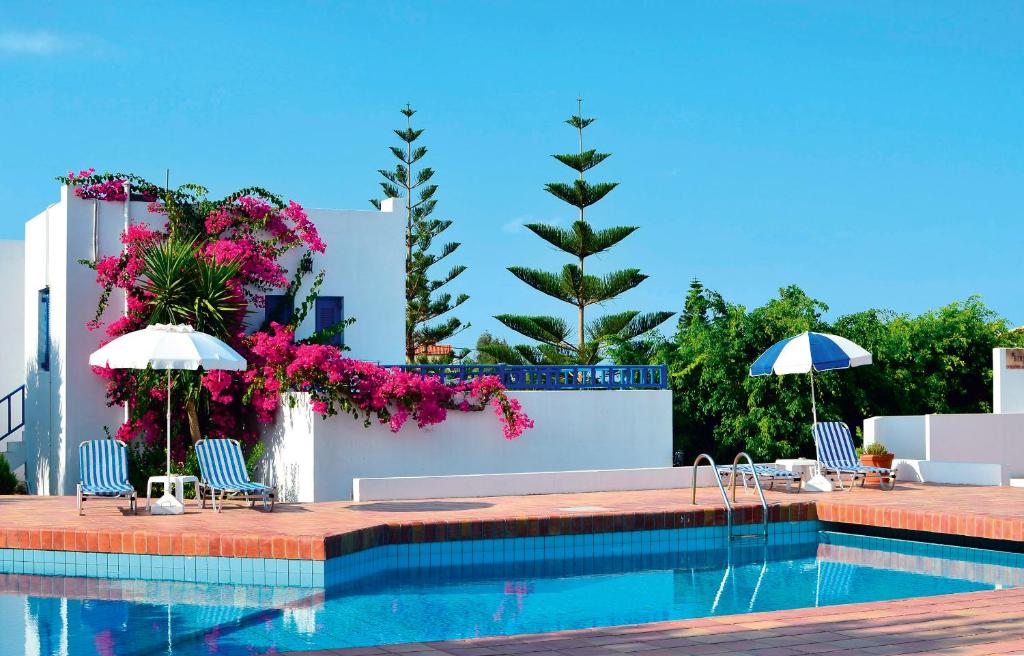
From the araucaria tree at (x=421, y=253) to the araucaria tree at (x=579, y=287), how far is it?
4.12 meters

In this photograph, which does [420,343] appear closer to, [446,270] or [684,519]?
[446,270]

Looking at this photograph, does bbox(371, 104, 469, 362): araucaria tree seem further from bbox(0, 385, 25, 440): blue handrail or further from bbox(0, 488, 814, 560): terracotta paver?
bbox(0, 488, 814, 560): terracotta paver

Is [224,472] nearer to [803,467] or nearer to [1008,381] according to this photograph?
[803,467]

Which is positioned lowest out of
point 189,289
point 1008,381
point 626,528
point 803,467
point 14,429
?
point 626,528

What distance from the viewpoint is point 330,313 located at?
14695mm

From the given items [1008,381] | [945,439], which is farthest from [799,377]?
[1008,381]

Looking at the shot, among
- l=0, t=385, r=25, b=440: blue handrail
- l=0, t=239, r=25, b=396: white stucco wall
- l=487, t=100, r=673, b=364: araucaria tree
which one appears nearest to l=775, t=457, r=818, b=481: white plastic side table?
l=487, t=100, r=673, b=364: araucaria tree

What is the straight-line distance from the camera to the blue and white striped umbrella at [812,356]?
13.2 metres

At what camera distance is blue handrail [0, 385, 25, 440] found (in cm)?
1558

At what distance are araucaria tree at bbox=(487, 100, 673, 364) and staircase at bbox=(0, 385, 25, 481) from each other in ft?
32.3

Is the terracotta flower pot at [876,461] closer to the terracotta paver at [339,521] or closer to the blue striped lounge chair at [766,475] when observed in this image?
the blue striped lounge chair at [766,475]

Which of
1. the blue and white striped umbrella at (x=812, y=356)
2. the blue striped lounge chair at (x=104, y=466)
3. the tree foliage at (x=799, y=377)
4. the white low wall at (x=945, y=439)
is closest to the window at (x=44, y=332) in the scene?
the blue striped lounge chair at (x=104, y=466)

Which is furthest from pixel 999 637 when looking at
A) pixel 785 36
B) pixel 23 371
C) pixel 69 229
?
pixel 785 36

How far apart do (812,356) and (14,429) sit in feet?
33.1
